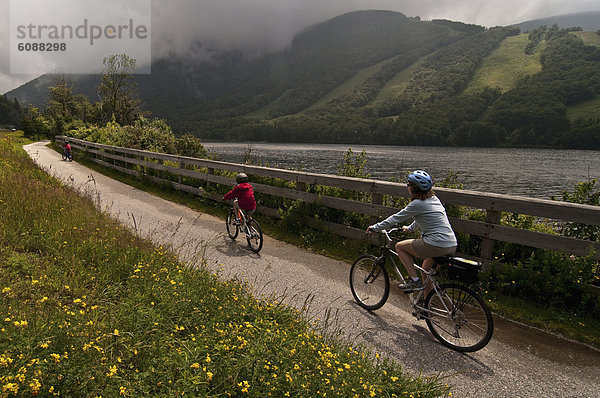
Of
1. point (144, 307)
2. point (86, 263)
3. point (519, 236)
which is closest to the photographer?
point (144, 307)

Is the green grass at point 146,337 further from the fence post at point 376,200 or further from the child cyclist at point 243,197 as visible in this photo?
the fence post at point 376,200

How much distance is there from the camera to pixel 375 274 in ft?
16.6

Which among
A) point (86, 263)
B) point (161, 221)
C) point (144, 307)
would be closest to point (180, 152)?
point (161, 221)

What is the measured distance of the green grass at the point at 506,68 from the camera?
15125 cm

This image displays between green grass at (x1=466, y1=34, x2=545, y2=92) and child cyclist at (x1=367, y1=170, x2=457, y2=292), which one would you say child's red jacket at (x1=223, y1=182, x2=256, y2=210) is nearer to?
child cyclist at (x1=367, y1=170, x2=457, y2=292)

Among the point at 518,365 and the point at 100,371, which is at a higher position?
the point at 100,371

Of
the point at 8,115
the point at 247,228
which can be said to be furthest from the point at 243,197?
the point at 8,115

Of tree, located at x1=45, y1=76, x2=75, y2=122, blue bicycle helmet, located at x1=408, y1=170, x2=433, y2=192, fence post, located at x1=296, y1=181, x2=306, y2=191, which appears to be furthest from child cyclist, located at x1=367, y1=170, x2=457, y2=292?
tree, located at x1=45, y1=76, x2=75, y2=122

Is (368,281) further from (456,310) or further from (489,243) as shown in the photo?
(489,243)

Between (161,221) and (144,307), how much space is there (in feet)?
19.8

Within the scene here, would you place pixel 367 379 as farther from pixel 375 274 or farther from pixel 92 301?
pixel 92 301

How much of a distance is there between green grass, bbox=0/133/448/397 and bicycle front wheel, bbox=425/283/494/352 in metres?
0.93

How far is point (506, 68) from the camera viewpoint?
170 meters

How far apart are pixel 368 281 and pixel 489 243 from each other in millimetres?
2032
